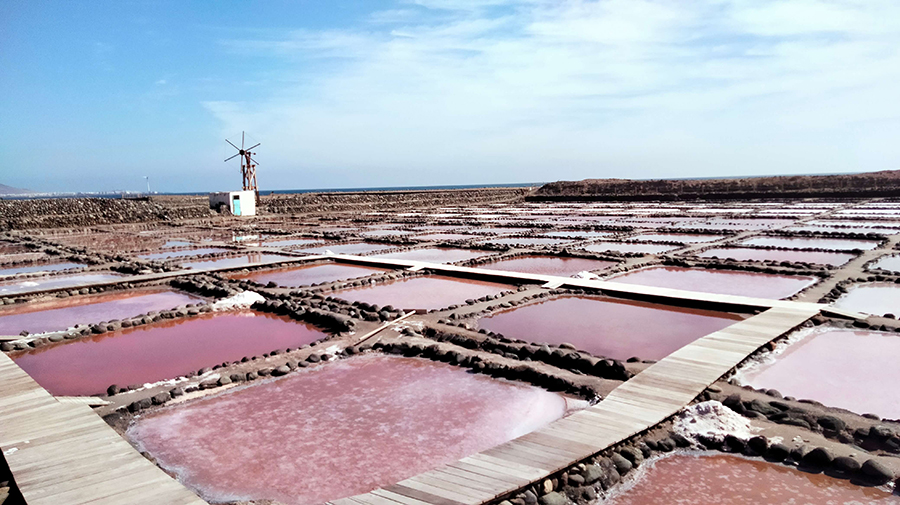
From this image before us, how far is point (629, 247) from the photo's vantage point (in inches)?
617

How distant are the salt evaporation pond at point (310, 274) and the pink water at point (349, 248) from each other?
247 cm

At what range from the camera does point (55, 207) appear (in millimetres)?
30125

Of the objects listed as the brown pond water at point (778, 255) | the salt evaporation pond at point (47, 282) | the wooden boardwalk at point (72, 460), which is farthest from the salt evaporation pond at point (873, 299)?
the salt evaporation pond at point (47, 282)

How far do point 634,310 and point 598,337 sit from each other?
1587mm

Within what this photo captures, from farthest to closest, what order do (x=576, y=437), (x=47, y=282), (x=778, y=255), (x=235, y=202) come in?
(x=235, y=202), (x=778, y=255), (x=47, y=282), (x=576, y=437)

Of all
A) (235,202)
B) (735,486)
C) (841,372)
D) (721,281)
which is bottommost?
(735,486)

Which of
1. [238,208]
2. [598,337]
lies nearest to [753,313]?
[598,337]

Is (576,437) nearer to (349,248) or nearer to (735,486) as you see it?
(735,486)

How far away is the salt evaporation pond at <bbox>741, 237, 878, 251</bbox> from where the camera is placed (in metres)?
14.6

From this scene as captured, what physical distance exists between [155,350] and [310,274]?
5.50m

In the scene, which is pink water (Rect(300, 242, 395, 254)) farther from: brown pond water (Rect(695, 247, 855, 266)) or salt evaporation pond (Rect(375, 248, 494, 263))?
brown pond water (Rect(695, 247, 855, 266))

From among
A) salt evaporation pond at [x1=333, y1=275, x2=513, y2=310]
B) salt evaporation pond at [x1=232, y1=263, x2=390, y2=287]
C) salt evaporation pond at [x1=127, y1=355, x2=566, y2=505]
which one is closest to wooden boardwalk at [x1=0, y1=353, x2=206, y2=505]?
salt evaporation pond at [x1=127, y1=355, x2=566, y2=505]

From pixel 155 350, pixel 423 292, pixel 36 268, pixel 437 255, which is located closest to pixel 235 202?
pixel 36 268

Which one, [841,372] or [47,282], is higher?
[47,282]
